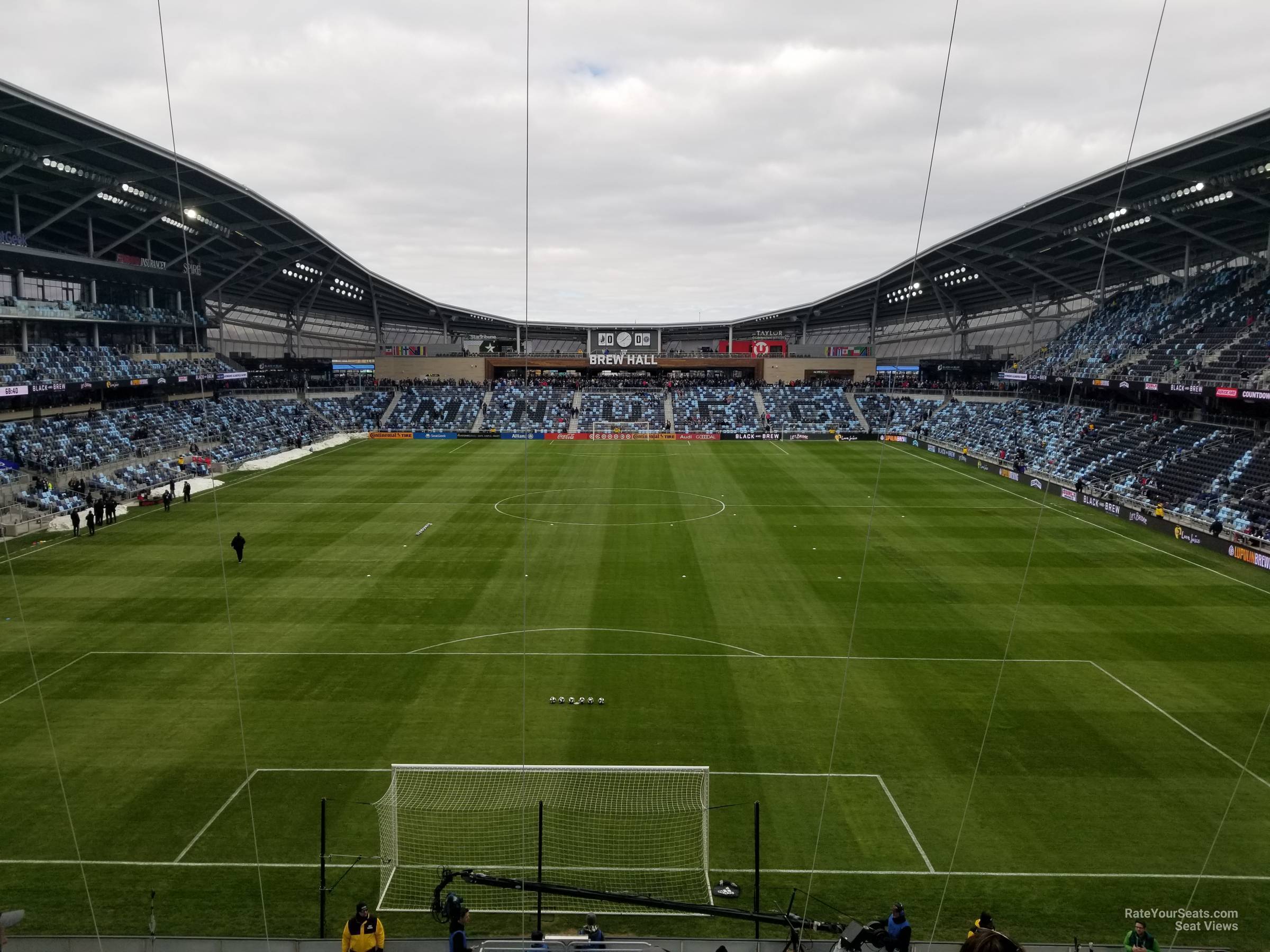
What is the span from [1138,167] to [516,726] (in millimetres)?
41837

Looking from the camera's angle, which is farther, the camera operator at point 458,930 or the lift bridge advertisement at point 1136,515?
the lift bridge advertisement at point 1136,515

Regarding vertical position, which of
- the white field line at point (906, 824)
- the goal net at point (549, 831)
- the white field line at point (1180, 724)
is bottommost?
the goal net at point (549, 831)

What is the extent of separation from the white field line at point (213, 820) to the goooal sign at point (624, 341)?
7489 cm

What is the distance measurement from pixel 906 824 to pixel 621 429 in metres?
62.9

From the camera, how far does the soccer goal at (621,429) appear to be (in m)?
73.0

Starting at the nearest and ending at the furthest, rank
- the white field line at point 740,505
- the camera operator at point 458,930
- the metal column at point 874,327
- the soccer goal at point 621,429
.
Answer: the camera operator at point 458,930
the white field line at point 740,505
the soccer goal at point 621,429
the metal column at point 874,327

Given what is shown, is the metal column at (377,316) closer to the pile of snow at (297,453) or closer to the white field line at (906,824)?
the pile of snow at (297,453)

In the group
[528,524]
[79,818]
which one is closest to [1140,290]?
[528,524]

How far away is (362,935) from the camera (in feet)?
29.1

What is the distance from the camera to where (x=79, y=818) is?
13.1 metres

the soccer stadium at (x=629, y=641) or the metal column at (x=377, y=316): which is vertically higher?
the metal column at (x=377, y=316)

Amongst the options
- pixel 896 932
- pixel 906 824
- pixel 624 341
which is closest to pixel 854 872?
pixel 906 824

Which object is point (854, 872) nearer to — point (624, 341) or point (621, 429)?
point (621, 429)

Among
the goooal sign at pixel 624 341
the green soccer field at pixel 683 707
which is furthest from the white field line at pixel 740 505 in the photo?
the goooal sign at pixel 624 341
